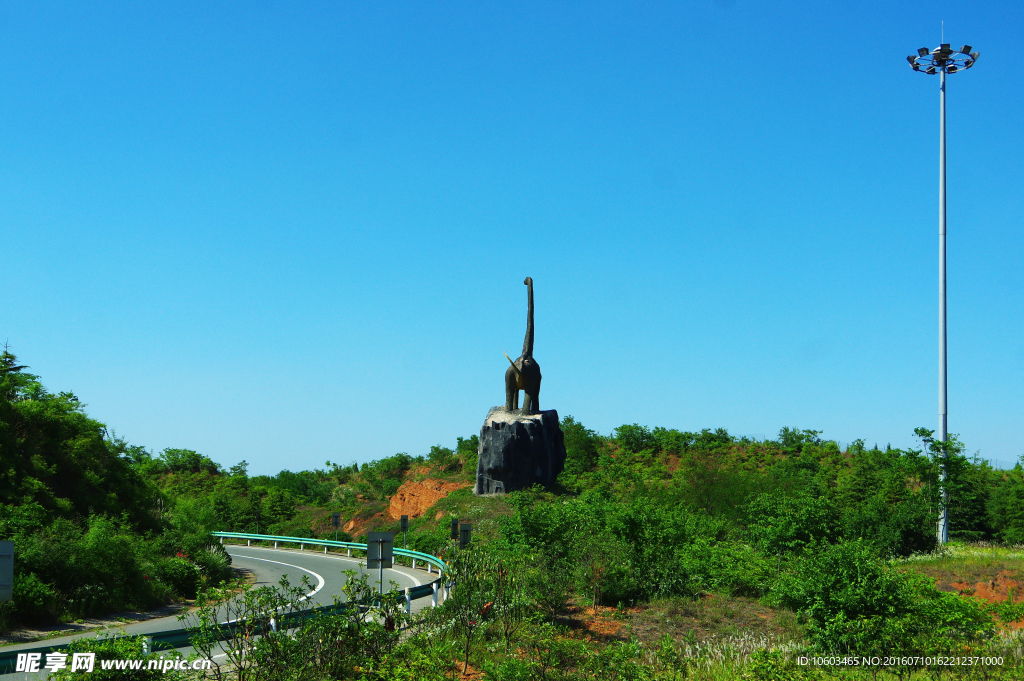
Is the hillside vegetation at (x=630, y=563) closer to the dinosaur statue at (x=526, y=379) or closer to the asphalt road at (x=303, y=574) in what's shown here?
the asphalt road at (x=303, y=574)

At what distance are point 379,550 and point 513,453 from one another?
30.9 m

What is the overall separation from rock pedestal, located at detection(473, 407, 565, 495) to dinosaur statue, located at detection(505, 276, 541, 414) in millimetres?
850

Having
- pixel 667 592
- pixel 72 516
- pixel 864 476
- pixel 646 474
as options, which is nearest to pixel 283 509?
pixel 646 474

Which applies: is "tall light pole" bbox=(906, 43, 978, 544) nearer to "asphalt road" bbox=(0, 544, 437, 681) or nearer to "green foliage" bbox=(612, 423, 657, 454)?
"asphalt road" bbox=(0, 544, 437, 681)

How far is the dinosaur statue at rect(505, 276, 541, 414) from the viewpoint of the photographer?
48.8m

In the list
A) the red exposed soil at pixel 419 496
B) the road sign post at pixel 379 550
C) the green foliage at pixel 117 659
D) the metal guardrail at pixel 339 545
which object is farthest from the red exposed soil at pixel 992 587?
the red exposed soil at pixel 419 496

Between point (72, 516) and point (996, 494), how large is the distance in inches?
1601

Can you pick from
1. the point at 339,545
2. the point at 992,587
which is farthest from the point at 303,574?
the point at 992,587

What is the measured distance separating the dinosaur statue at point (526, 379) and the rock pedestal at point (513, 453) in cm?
85

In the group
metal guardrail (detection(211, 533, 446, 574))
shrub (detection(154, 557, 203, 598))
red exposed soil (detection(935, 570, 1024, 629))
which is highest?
red exposed soil (detection(935, 570, 1024, 629))

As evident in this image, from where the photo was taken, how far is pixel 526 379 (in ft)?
160

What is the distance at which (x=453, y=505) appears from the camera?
4669 cm

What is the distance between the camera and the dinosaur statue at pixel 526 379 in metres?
48.8

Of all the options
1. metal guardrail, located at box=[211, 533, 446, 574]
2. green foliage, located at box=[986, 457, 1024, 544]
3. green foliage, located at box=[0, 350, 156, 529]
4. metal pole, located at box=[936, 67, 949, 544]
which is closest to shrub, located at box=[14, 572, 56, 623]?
green foliage, located at box=[0, 350, 156, 529]
